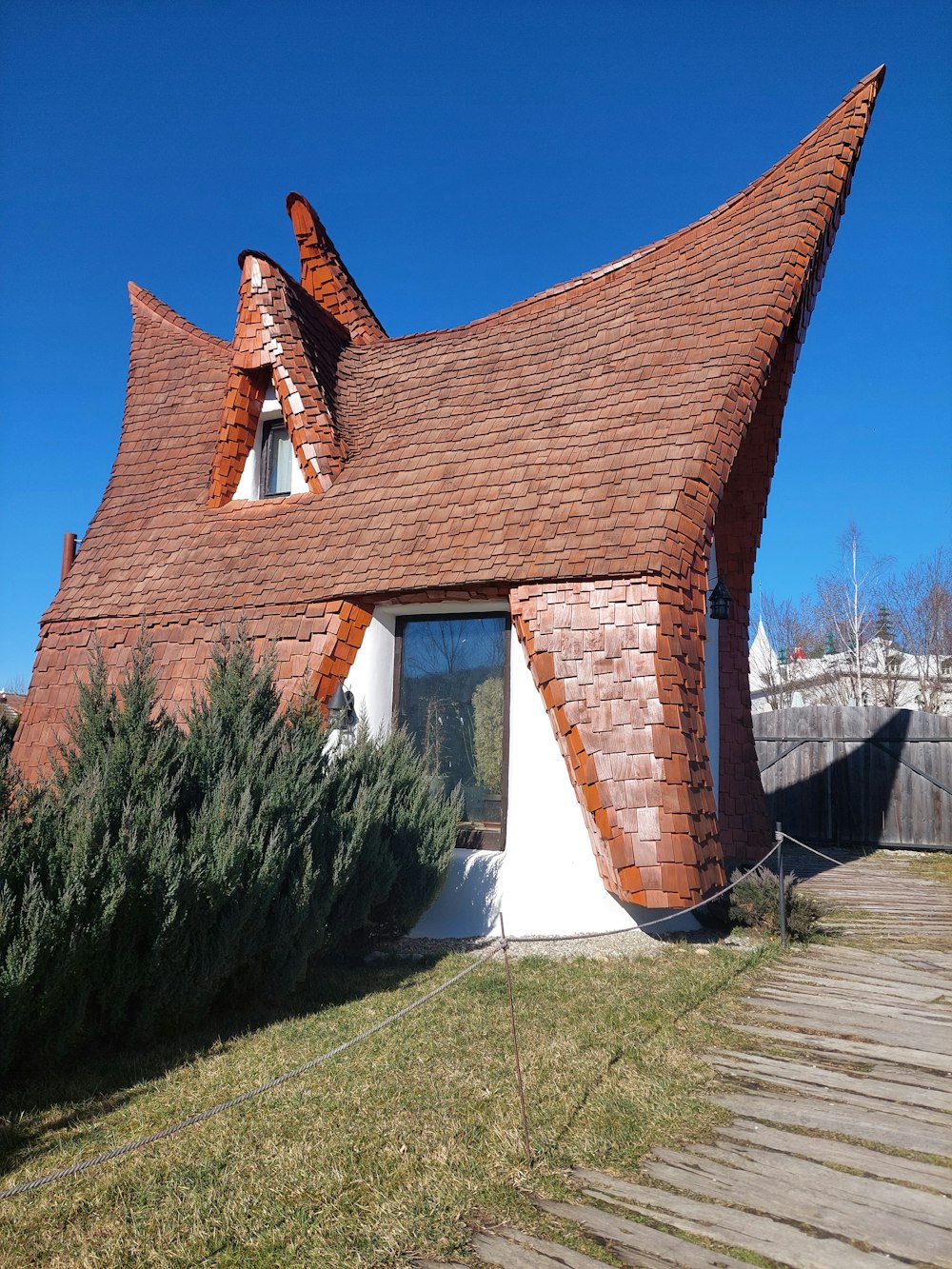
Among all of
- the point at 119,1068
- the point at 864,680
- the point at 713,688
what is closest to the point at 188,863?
the point at 119,1068

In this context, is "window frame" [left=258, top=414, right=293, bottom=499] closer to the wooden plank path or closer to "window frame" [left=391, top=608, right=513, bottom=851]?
"window frame" [left=391, top=608, right=513, bottom=851]

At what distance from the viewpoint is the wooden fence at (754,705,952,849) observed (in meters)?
14.3

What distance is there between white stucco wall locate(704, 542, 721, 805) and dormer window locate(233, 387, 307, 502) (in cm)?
484

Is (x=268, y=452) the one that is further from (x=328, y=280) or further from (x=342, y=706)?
(x=342, y=706)

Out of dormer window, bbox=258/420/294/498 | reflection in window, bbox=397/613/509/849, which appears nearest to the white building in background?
dormer window, bbox=258/420/294/498

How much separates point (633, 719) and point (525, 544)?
177cm

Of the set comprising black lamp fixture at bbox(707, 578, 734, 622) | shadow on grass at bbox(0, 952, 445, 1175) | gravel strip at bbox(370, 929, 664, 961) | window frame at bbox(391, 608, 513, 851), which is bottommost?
shadow on grass at bbox(0, 952, 445, 1175)

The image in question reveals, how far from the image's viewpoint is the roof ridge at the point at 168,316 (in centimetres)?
1196

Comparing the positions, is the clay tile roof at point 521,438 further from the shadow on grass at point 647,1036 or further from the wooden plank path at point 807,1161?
the wooden plank path at point 807,1161

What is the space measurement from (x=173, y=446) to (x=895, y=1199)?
1024cm

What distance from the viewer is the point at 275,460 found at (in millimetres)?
10406

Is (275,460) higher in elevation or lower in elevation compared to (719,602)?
higher

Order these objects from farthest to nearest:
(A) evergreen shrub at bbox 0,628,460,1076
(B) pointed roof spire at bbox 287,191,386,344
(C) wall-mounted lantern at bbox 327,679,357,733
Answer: (B) pointed roof spire at bbox 287,191,386,344, (C) wall-mounted lantern at bbox 327,679,357,733, (A) evergreen shrub at bbox 0,628,460,1076

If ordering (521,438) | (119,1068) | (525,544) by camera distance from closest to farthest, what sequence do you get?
(119,1068)
(525,544)
(521,438)
